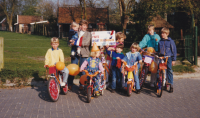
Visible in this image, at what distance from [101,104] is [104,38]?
2.39m

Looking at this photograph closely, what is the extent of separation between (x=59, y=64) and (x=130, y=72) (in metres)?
2.03

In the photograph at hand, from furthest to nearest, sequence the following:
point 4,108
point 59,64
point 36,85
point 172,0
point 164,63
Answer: point 172,0
point 36,85
point 164,63
point 59,64
point 4,108

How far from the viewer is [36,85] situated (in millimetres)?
7742

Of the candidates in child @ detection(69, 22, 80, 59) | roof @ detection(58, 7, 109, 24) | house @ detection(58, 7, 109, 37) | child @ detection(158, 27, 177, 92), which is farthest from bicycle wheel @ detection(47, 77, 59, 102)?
roof @ detection(58, 7, 109, 24)

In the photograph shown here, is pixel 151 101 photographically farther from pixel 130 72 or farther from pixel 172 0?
pixel 172 0

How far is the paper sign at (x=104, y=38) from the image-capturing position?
24.1ft

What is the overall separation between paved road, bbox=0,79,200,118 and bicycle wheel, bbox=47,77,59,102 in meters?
0.15

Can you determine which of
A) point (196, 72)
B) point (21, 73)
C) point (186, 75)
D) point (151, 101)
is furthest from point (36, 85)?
point (196, 72)

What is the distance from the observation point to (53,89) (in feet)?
19.5

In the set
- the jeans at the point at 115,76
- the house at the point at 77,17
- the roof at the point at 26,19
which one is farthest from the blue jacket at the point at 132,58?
the roof at the point at 26,19

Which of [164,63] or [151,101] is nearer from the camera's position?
[151,101]

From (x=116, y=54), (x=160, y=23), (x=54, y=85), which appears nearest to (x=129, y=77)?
(x=116, y=54)

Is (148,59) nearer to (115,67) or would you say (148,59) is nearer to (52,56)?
(115,67)

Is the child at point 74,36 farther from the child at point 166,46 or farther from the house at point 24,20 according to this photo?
the house at point 24,20
